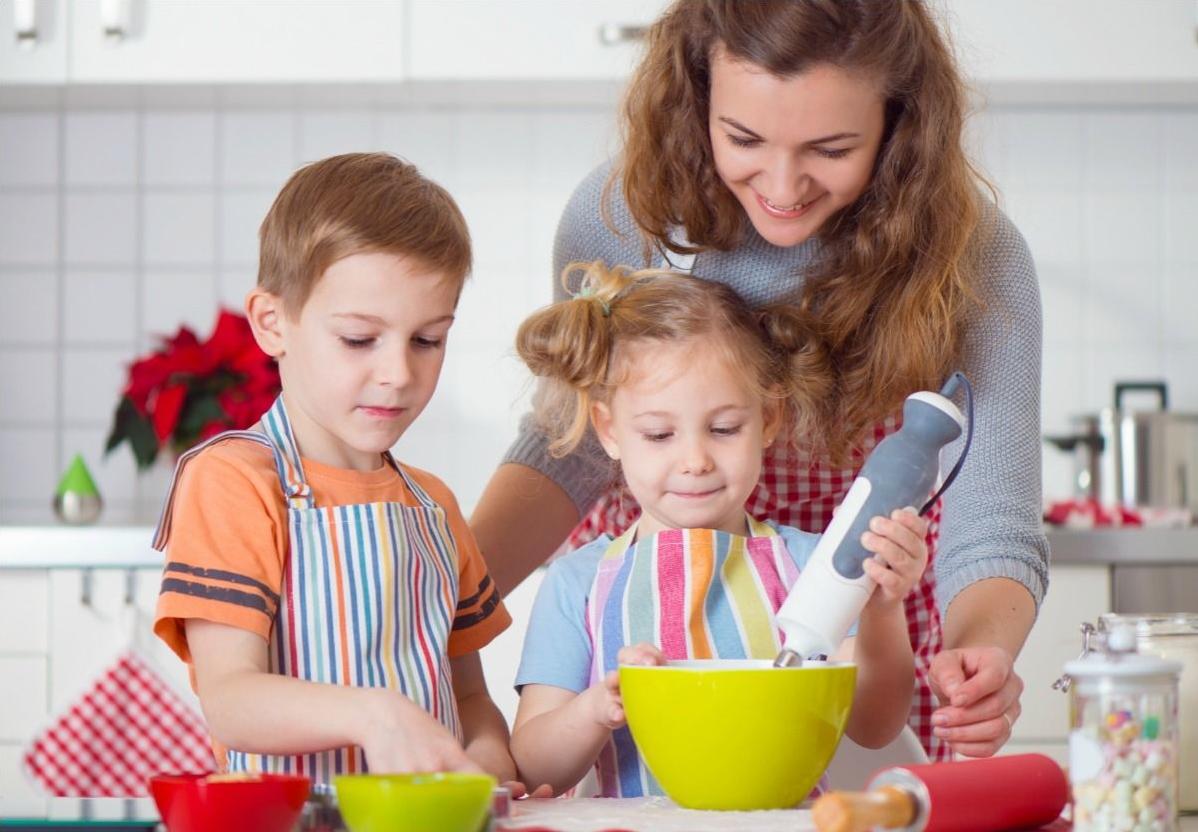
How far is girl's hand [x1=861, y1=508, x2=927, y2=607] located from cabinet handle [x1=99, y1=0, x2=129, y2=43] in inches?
79.5

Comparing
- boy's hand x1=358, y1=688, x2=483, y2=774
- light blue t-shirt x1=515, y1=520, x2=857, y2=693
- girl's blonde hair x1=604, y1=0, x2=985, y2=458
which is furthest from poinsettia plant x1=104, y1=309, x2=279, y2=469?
boy's hand x1=358, y1=688, x2=483, y2=774

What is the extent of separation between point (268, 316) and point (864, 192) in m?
0.57

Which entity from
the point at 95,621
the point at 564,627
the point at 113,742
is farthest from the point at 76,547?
the point at 564,627

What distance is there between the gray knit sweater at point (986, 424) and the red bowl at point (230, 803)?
0.73 metres

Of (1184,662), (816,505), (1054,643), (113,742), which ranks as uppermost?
(816,505)

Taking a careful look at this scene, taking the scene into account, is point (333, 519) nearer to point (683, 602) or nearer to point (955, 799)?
point (683, 602)

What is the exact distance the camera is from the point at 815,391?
1280 millimetres

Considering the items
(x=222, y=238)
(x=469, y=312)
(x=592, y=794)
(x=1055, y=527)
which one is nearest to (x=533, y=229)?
(x=469, y=312)

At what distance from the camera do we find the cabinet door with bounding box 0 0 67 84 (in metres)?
2.54

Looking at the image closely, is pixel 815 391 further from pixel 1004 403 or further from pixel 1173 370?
pixel 1173 370

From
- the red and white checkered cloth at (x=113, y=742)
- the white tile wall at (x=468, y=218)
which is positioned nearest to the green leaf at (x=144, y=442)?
the white tile wall at (x=468, y=218)

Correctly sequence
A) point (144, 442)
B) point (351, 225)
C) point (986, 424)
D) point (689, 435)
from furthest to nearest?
point (144, 442), point (986, 424), point (689, 435), point (351, 225)

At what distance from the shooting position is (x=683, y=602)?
45.8 inches

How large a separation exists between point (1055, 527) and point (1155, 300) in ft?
2.41
